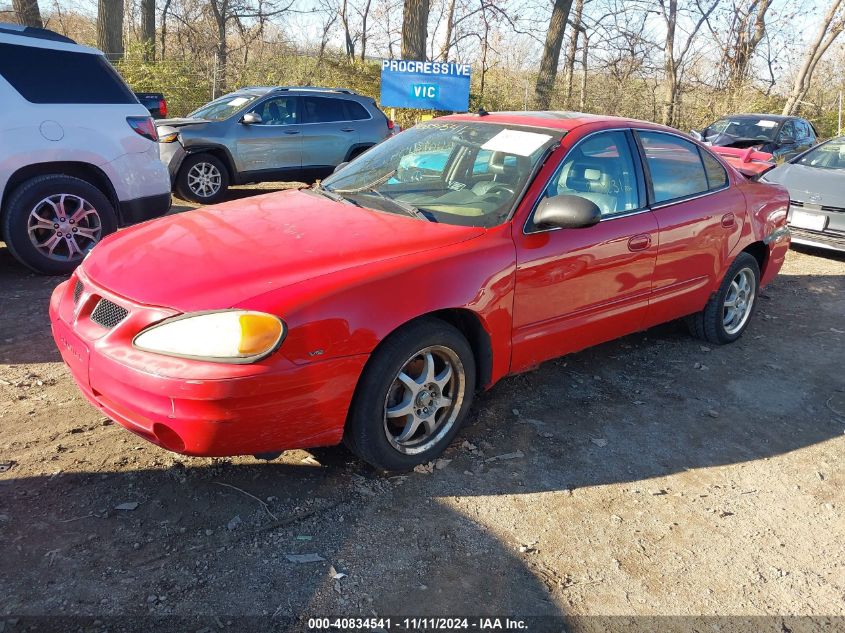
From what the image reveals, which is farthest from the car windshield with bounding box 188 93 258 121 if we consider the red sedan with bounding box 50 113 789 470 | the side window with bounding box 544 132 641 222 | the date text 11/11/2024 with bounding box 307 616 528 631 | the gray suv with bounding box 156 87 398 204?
the date text 11/11/2024 with bounding box 307 616 528 631

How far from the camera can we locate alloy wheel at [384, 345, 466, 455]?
310cm

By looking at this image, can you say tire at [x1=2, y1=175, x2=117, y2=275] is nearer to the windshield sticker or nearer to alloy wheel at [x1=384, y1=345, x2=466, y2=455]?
the windshield sticker

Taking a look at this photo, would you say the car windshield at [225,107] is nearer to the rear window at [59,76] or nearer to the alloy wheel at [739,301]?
the rear window at [59,76]

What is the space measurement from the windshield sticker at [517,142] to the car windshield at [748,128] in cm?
1107

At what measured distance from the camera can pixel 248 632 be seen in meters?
2.25

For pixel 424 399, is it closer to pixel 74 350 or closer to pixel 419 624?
pixel 419 624

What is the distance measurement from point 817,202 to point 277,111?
7.40m

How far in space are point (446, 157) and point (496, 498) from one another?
2.01 meters

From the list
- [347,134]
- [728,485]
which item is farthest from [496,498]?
[347,134]

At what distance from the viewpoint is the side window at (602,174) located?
149 inches

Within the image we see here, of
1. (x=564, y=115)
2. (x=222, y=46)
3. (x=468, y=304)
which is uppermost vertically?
(x=222, y=46)

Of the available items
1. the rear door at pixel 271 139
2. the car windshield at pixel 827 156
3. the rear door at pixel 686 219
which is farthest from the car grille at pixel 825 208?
the rear door at pixel 271 139

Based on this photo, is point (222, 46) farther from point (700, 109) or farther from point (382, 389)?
point (382, 389)

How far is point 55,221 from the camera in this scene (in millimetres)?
5695
